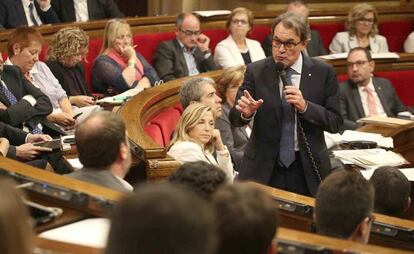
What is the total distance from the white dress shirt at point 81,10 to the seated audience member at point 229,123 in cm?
222

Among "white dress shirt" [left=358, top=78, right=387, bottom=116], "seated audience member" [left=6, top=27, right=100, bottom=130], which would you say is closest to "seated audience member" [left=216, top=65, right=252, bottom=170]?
"seated audience member" [left=6, top=27, right=100, bottom=130]

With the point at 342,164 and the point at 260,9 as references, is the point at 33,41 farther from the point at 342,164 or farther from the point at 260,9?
the point at 260,9

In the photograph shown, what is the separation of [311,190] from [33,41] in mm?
1926

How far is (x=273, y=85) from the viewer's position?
136 inches

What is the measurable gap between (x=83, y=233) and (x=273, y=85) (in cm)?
156

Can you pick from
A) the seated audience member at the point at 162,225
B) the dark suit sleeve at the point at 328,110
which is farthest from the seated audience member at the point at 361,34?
the seated audience member at the point at 162,225

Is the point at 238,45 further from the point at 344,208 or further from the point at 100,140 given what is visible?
the point at 344,208

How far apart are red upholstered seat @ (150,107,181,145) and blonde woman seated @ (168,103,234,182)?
547 mm

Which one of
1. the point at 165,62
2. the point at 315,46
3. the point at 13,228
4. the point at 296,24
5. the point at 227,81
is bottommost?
the point at 315,46

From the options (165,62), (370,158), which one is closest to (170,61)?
(165,62)

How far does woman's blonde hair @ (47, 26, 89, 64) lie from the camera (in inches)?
204

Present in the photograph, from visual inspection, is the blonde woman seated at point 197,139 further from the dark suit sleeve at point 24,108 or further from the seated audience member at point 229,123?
the dark suit sleeve at point 24,108

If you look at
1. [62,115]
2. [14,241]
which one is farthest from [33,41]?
[14,241]

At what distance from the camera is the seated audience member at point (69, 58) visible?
17.0 feet
